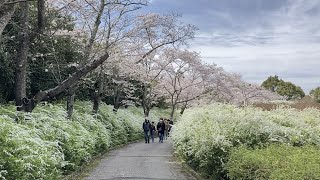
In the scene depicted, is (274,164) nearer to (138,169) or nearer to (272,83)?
(138,169)

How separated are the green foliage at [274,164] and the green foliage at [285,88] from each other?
67946 mm

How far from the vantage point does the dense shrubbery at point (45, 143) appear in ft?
27.6

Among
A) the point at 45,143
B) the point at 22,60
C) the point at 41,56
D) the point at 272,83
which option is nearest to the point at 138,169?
the point at 45,143

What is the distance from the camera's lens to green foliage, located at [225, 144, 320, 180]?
7.11m

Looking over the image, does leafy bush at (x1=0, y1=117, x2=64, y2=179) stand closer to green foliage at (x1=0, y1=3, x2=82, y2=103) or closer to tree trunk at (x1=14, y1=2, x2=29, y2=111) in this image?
tree trunk at (x1=14, y1=2, x2=29, y2=111)

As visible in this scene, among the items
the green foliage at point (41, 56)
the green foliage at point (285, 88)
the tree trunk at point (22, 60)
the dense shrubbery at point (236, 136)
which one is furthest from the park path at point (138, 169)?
the green foliage at point (285, 88)

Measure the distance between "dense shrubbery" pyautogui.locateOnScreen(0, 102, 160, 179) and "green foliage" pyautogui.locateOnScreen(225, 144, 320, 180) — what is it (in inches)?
172

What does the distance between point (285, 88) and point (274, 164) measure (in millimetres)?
71719

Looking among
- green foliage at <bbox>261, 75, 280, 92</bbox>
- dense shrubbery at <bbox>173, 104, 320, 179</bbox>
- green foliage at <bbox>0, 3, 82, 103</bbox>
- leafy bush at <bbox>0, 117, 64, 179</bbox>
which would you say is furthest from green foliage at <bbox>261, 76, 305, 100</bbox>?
leafy bush at <bbox>0, 117, 64, 179</bbox>

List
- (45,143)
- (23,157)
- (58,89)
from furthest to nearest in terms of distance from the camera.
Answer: (58,89) → (45,143) → (23,157)

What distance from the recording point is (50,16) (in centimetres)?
1538

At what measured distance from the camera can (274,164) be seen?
809 cm

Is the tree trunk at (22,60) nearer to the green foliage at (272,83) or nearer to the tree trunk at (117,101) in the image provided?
the tree trunk at (117,101)

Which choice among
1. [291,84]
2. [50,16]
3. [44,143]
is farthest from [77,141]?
[291,84]
